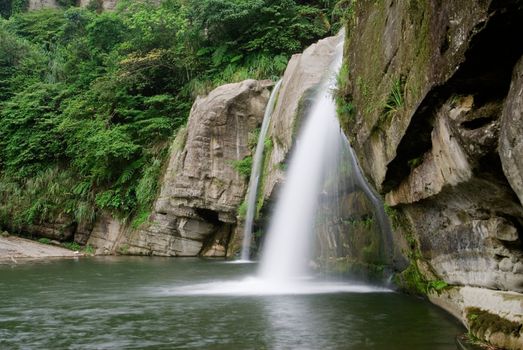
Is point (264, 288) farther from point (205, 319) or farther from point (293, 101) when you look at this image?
point (293, 101)

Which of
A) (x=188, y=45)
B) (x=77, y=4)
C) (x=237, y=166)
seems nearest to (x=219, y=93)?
(x=237, y=166)

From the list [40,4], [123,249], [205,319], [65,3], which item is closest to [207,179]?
[123,249]

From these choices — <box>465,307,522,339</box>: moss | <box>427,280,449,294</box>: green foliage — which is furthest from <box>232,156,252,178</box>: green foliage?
<box>465,307,522,339</box>: moss

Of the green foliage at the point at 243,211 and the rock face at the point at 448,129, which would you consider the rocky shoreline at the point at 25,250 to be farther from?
the rock face at the point at 448,129

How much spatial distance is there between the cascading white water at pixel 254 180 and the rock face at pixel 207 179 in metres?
1.17

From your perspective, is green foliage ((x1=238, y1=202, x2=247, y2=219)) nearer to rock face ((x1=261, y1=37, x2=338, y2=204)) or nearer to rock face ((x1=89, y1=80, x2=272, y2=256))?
rock face ((x1=89, y1=80, x2=272, y2=256))

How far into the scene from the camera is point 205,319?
307 inches

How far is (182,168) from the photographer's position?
20188 millimetres

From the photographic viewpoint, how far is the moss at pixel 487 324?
5.43 m

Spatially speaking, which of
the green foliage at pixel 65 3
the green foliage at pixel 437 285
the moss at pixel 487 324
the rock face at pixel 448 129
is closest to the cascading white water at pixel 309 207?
the green foliage at pixel 437 285

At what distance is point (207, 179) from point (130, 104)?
293 inches

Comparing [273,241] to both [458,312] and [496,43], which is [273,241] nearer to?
[458,312]

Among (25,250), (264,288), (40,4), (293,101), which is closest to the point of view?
(264,288)

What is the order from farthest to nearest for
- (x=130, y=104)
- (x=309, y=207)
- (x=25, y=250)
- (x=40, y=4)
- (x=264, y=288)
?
1. (x=40, y=4)
2. (x=130, y=104)
3. (x=25, y=250)
4. (x=309, y=207)
5. (x=264, y=288)
